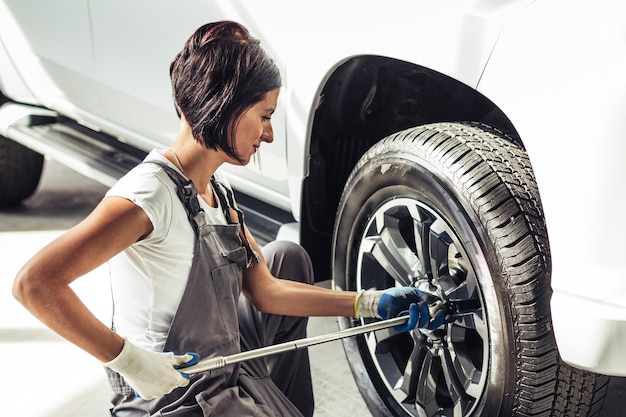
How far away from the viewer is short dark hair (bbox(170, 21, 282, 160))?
1688mm

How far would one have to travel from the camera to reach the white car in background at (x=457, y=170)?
1.54 metres

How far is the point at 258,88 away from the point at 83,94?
5.41ft

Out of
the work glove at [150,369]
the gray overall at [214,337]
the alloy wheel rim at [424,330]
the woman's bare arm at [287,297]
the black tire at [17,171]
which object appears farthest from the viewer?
the black tire at [17,171]

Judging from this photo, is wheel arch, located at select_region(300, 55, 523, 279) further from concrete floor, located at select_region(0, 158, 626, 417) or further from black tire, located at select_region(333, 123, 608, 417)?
concrete floor, located at select_region(0, 158, 626, 417)

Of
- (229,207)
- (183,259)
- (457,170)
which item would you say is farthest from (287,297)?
(457,170)

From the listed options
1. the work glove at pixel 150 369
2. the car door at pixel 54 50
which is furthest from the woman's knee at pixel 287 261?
the car door at pixel 54 50

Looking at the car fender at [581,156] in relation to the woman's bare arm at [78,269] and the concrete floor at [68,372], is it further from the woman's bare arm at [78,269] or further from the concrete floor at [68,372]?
the concrete floor at [68,372]

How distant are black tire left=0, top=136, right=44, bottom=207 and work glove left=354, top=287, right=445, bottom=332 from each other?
234 centimetres

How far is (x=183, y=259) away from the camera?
1.73 meters

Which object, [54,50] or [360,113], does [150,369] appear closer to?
[360,113]

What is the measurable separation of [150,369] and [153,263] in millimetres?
206

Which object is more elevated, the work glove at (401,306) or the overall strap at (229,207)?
the overall strap at (229,207)

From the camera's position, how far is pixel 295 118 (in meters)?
2.25

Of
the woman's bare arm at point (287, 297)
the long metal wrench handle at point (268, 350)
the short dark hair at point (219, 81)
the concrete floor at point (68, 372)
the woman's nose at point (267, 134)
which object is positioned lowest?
the concrete floor at point (68, 372)
